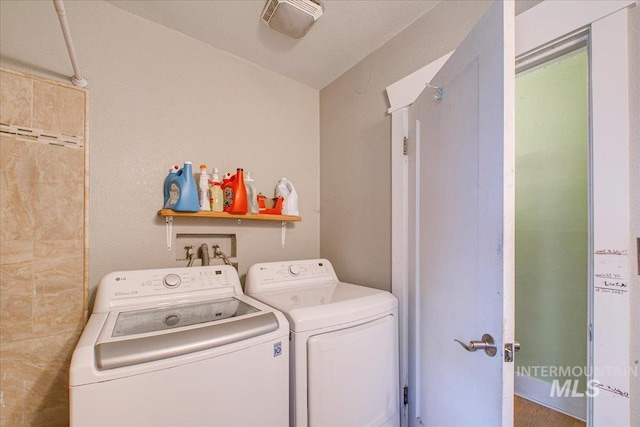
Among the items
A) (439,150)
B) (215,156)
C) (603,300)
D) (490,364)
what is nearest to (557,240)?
(603,300)

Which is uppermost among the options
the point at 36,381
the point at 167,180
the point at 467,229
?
the point at 167,180

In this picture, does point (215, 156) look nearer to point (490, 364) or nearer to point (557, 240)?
point (490, 364)

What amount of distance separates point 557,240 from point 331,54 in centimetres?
233

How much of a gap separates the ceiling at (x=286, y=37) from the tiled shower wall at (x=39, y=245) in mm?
748

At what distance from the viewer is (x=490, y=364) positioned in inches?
Answer: 34.7

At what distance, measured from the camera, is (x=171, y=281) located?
4.79ft

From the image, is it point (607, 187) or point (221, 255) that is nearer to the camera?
point (607, 187)

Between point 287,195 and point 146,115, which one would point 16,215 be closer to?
point 146,115

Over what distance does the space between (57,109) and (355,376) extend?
6.62ft

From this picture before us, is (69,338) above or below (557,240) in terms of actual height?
below

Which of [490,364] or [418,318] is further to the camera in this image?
[418,318]

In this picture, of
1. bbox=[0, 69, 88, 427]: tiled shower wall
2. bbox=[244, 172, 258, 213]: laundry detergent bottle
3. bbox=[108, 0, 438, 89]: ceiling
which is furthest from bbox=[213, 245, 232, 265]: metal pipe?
bbox=[108, 0, 438, 89]: ceiling

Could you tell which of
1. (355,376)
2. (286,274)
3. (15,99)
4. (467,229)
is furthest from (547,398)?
(15,99)

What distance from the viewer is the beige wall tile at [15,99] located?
4.18 ft
